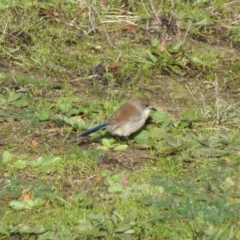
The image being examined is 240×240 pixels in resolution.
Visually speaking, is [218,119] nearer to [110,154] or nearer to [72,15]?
[110,154]

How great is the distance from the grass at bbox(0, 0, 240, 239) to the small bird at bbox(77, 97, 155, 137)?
12cm

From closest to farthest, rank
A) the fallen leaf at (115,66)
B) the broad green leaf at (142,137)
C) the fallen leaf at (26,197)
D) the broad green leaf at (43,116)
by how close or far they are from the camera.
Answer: the fallen leaf at (26,197), the broad green leaf at (142,137), the broad green leaf at (43,116), the fallen leaf at (115,66)

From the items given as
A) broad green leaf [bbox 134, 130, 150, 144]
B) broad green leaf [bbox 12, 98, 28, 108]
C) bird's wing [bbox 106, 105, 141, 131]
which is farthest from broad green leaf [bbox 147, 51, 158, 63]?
broad green leaf [bbox 12, 98, 28, 108]

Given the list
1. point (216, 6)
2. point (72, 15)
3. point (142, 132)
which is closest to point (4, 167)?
point (142, 132)

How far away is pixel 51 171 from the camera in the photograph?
22.0ft

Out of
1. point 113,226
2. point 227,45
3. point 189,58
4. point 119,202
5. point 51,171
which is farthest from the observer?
point 227,45

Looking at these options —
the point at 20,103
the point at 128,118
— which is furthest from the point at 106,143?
the point at 20,103

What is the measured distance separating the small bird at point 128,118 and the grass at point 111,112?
0.40 feet

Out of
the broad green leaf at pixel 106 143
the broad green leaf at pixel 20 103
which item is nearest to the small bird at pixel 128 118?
the broad green leaf at pixel 106 143

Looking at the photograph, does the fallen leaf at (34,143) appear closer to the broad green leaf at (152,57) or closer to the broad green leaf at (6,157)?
the broad green leaf at (6,157)

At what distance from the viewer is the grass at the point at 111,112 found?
19.7 feet

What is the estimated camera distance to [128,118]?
7.39 meters

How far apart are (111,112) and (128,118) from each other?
460 mm

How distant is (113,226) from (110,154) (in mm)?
1377
